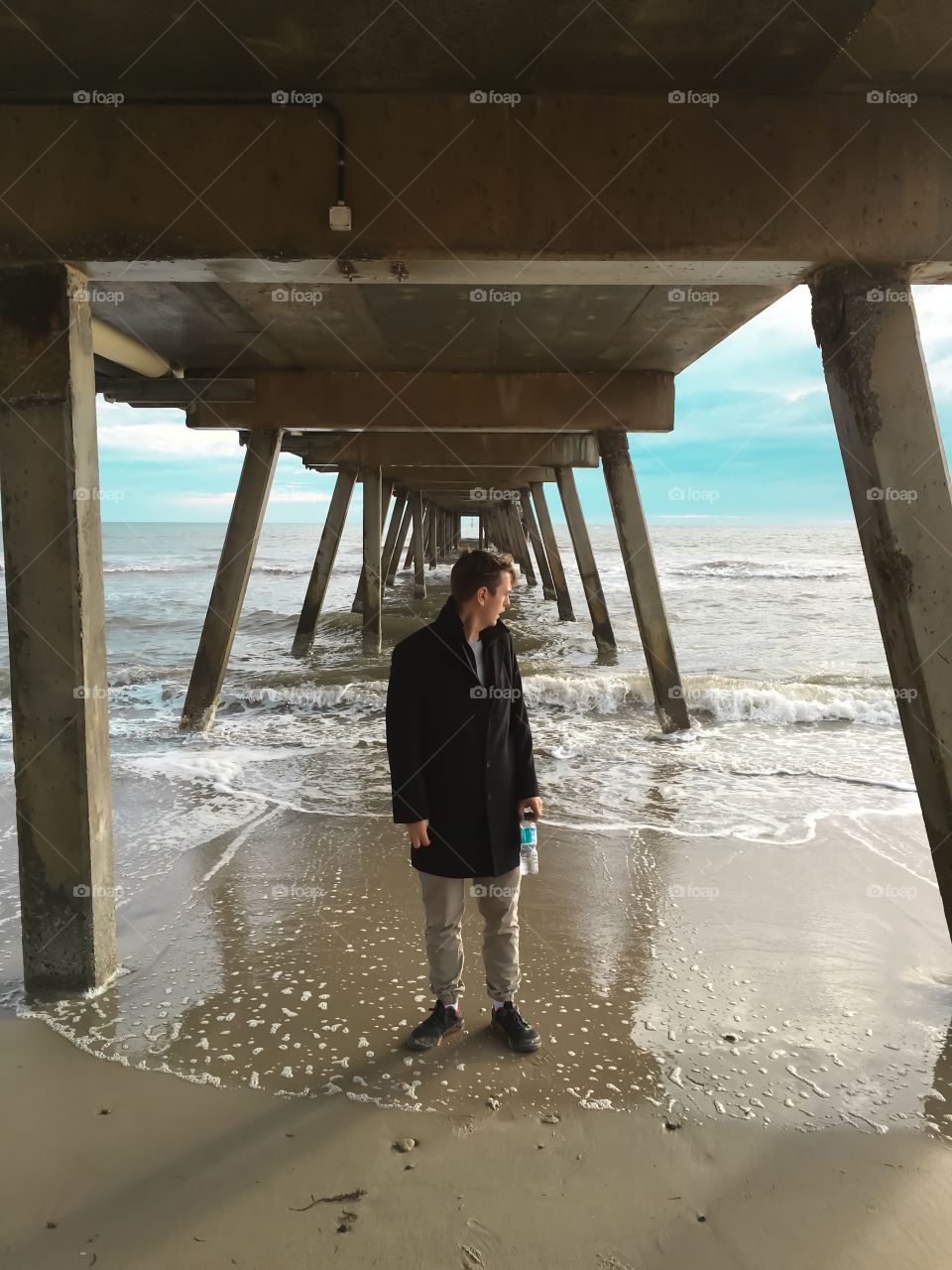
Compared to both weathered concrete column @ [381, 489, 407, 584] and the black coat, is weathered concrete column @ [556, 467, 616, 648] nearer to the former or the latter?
weathered concrete column @ [381, 489, 407, 584]

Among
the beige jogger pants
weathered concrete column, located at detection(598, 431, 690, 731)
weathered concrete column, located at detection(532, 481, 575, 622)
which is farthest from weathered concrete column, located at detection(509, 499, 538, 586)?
the beige jogger pants

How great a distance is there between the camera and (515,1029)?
2855 millimetres

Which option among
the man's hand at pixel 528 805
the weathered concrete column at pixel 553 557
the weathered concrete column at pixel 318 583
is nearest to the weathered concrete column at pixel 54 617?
the man's hand at pixel 528 805

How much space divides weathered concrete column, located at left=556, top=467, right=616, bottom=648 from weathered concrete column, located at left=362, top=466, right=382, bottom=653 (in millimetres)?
3041

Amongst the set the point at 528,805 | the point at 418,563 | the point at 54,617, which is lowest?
the point at 528,805

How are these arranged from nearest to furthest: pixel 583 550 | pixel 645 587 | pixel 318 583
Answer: pixel 645 587
pixel 318 583
pixel 583 550

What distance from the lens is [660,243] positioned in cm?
306

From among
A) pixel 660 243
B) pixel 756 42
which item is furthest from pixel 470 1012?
pixel 756 42

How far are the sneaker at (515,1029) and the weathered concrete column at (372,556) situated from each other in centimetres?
976

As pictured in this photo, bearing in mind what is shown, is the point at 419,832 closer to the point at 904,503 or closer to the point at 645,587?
the point at 904,503

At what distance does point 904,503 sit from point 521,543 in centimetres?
2645

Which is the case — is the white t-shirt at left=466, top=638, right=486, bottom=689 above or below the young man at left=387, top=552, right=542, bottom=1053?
above

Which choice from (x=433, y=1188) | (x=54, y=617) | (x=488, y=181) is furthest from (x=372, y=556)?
(x=433, y=1188)

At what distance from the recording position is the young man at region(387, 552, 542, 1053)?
110 inches
